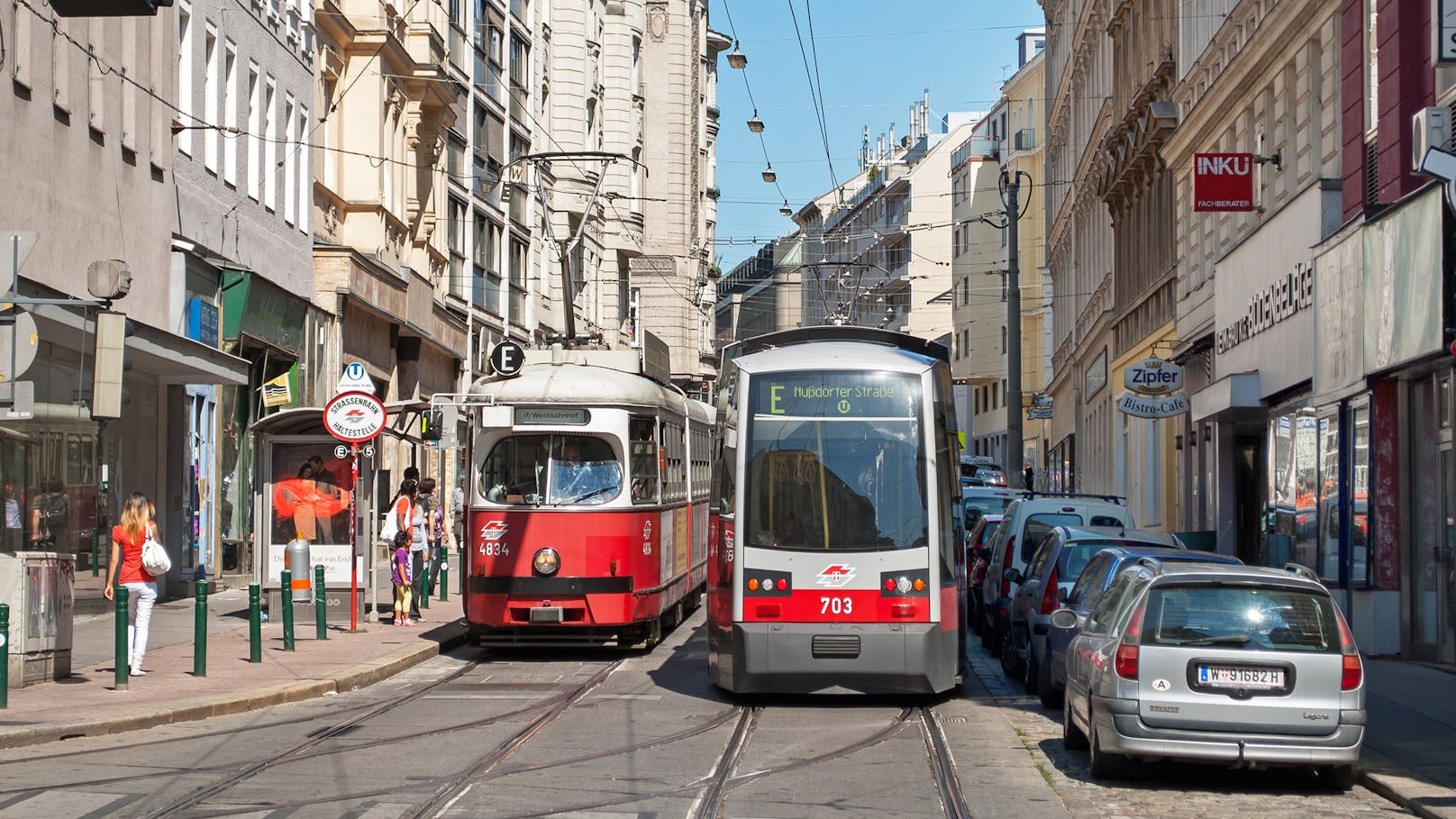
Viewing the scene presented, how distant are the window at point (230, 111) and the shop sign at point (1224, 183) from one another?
14488 mm

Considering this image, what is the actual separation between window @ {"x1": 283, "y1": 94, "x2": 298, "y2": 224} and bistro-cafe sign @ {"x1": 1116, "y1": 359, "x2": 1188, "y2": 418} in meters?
14.2

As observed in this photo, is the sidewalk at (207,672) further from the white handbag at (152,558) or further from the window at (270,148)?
the window at (270,148)

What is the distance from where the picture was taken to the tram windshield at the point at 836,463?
16766mm

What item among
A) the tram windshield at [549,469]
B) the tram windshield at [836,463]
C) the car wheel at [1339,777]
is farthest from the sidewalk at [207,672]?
the car wheel at [1339,777]

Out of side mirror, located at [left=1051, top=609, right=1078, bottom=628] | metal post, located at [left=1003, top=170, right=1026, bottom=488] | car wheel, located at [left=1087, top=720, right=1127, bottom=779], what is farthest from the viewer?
metal post, located at [left=1003, top=170, right=1026, bottom=488]

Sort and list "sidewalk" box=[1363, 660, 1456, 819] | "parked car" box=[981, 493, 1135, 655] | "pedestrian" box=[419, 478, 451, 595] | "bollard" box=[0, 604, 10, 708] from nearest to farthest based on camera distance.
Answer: "sidewalk" box=[1363, 660, 1456, 819], "bollard" box=[0, 604, 10, 708], "parked car" box=[981, 493, 1135, 655], "pedestrian" box=[419, 478, 451, 595]

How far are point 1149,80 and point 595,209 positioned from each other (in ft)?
95.8

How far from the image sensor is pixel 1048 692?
16.5m

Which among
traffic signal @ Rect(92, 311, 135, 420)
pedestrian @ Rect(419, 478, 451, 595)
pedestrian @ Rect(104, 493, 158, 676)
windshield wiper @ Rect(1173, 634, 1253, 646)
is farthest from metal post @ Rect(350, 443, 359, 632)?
windshield wiper @ Rect(1173, 634, 1253, 646)

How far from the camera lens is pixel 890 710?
16625 millimetres

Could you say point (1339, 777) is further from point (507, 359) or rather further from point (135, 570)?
point (507, 359)

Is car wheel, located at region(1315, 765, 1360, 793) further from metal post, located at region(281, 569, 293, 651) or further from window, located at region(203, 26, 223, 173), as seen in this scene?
window, located at region(203, 26, 223, 173)

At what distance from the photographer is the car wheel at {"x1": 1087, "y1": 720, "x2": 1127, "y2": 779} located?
1219 cm

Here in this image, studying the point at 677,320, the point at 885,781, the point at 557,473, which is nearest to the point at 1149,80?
the point at 557,473
